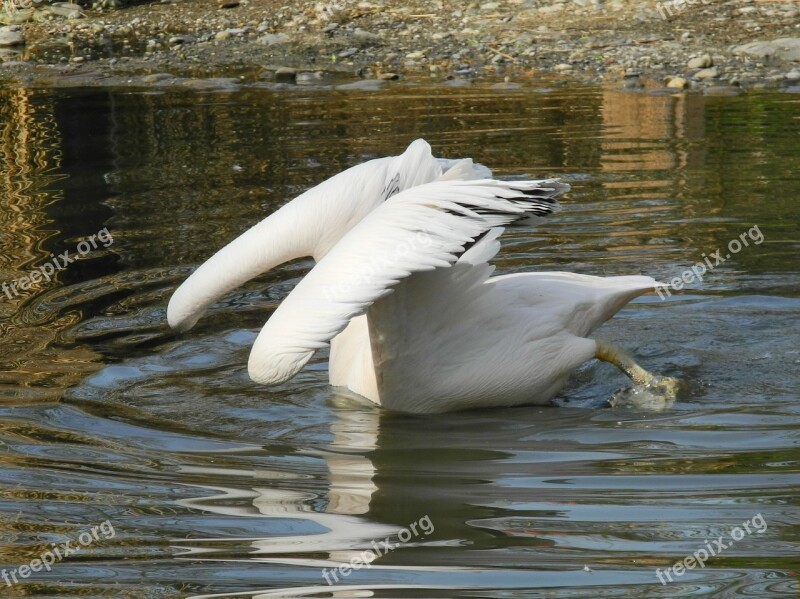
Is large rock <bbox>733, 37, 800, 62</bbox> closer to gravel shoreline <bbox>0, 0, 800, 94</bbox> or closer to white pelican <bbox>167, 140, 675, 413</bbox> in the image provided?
gravel shoreline <bbox>0, 0, 800, 94</bbox>

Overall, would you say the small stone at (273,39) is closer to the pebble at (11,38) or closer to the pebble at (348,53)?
the pebble at (348,53)

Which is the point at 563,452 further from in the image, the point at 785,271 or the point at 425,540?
the point at 785,271

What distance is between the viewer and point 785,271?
5770 mm

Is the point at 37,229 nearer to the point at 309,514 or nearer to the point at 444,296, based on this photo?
the point at 444,296

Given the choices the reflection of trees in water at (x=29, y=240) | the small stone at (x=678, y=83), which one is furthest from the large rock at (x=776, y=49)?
the reflection of trees in water at (x=29, y=240)

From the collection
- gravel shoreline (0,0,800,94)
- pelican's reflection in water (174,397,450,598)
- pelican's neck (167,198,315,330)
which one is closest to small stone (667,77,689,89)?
gravel shoreline (0,0,800,94)

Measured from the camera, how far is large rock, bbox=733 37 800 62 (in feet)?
37.3

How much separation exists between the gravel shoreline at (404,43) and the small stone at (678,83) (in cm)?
1

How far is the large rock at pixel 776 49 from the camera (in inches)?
448

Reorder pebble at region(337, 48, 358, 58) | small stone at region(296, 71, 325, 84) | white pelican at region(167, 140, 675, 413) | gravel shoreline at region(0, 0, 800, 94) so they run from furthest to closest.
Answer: pebble at region(337, 48, 358, 58) < small stone at region(296, 71, 325, 84) < gravel shoreline at region(0, 0, 800, 94) < white pelican at region(167, 140, 675, 413)

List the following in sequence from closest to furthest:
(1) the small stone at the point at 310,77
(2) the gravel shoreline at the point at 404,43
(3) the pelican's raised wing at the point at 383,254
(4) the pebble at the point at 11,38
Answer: (3) the pelican's raised wing at the point at 383,254, (2) the gravel shoreline at the point at 404,43, (1) the small stone at the point at 310,77, (4) the pebble at the point at 11,38

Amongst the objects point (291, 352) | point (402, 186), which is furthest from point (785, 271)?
point (291, 352)

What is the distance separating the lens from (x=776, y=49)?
11453 millimetres

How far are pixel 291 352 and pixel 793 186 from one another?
15.3ft
